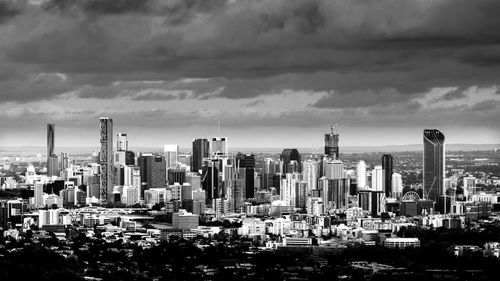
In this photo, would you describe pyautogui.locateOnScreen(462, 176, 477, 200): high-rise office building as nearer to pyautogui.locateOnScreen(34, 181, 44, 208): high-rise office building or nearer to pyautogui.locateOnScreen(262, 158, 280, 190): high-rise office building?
pyautogui.locateOnScreen(262, 158, 280, 190): high-rise office building

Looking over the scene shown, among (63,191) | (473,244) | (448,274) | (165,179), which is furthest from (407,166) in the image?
(448,274)

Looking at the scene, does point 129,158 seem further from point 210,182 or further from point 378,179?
point 378,179

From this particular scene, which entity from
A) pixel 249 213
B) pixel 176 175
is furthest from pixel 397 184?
pixel 176 175

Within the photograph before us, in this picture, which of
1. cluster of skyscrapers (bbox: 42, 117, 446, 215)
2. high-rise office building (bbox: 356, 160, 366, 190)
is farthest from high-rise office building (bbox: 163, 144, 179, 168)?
high-rise office building (bbox: 356, 160, 366, 190)

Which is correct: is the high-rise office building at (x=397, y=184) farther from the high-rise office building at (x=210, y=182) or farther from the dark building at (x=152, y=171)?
the dark building at (x=152, y=171)

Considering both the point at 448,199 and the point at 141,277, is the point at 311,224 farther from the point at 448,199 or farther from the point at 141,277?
the point at 141,277

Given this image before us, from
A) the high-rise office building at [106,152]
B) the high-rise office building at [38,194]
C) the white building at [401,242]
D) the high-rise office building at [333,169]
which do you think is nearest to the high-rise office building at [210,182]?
the high-rise office building at [106,152]
